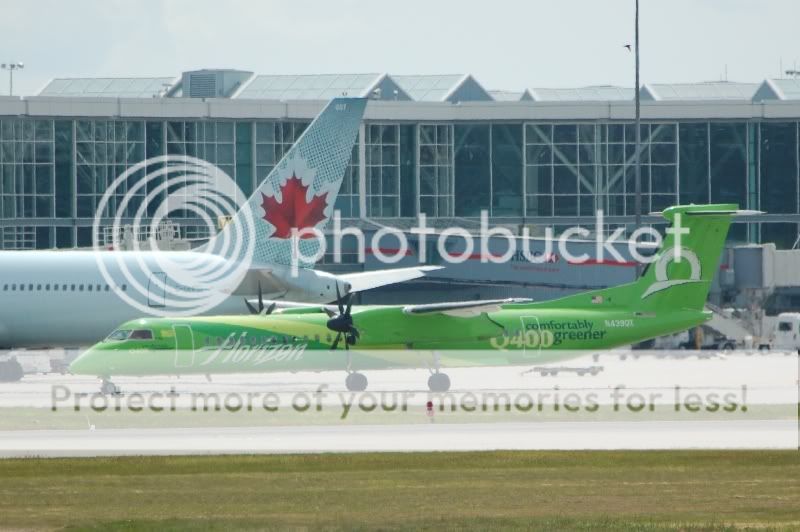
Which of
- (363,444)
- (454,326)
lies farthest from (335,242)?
(363,444)

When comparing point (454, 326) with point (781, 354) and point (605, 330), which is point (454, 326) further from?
point (781, 354)

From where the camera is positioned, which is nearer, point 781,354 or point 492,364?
point 492,364

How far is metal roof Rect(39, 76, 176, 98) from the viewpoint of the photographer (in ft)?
389

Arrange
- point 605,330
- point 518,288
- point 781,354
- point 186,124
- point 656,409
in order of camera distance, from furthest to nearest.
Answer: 1. point 186,124
2. point 518,288
3. point 781,354
4. point 605,330
5. point 656,409

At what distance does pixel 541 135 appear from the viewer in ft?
344

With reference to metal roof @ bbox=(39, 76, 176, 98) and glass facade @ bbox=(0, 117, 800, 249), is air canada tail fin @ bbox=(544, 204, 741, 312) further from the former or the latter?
metal roof @ bbox=(39, 76, 176, 98)

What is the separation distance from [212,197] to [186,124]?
210 inches

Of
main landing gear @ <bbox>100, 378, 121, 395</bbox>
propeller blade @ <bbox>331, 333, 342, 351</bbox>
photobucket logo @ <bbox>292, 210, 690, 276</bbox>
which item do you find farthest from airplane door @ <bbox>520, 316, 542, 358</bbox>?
photobucket logo @ <bbox>292, 210, 690, 276</bbox>

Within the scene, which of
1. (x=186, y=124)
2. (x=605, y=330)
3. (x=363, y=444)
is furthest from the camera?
(x=186, y=124)

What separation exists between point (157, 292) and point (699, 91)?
69595 millimetres

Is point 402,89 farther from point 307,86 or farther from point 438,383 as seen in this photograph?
point 438,383

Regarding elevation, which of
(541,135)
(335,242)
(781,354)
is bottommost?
(781,354)

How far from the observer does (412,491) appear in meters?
29.0

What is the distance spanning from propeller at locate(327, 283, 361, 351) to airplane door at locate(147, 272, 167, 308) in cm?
815
